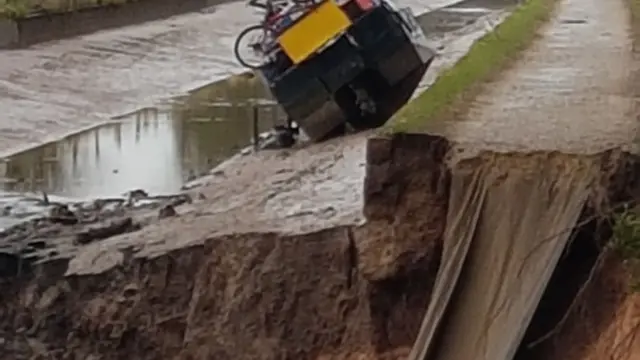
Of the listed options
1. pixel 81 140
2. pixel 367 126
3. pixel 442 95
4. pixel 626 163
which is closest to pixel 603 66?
pixel 442 95

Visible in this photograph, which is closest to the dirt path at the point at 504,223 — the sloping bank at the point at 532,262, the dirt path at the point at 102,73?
the sloping bank at the point at 532,262

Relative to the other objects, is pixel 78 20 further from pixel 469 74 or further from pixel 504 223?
pixel 504 223

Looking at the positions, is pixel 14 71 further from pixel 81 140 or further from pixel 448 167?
pixel 448 167

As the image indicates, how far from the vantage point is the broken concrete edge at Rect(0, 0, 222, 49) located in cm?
1955

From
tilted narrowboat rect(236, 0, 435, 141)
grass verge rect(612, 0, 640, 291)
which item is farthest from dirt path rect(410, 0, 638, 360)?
tilted narrowboat rect(236, 0, 435, 141)

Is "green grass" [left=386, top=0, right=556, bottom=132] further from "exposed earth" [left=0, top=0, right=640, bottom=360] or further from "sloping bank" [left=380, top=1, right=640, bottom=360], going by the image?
"sloping bank" [left=380, top=1, right=640, bottom=360]

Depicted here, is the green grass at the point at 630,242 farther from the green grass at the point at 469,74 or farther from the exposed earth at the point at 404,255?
the green grass at the point at 469,74

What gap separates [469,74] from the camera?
24.7 ft

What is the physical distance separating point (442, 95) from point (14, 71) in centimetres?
1195

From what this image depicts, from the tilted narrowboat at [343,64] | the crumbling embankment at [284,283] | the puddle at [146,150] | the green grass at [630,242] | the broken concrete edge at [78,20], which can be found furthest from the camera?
the broken concrete edge at [78,20]

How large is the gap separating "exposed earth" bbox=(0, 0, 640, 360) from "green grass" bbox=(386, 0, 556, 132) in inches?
4.0

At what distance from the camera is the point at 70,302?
25.7 feet

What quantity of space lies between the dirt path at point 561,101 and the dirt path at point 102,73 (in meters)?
6.59

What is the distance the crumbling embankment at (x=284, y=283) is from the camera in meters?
5.70
